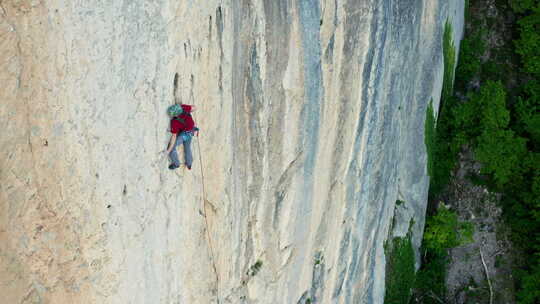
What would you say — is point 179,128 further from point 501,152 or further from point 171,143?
point 501,152

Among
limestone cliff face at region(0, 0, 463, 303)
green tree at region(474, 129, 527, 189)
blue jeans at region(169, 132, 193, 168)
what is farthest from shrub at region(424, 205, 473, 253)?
blue jeans at region(169, 132, 193, 168)

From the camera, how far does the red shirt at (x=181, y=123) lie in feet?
20.4

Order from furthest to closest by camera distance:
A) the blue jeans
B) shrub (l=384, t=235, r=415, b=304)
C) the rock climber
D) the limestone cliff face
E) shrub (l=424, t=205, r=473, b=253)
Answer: shrub (l=424, t=205, r=473, b=253) → shrub (l=384, t=235, r=415, b=304) → the blue jeans → the rock climber → the limestone cliff face

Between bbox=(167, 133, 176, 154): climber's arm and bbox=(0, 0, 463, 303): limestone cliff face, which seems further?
bbox=(167, 133, 176, 154): climber's arm

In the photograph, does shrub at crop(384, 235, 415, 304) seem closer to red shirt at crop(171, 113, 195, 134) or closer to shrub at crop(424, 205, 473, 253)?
shrub at crop(424, 205, 473, 253)

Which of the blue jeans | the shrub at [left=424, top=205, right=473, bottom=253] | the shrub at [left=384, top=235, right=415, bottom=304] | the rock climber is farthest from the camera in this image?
the shrub at [left=424, top=205, right=473, bottom=253]

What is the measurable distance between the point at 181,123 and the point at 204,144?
0.70 metres

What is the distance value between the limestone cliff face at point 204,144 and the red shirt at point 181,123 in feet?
0.49

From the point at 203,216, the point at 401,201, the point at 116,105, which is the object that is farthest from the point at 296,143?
the point at 401,201

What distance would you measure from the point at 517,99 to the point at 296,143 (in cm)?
786

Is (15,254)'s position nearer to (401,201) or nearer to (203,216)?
(203,216)

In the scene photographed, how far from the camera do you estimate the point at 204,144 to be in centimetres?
688

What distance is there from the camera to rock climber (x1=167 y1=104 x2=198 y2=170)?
621cm

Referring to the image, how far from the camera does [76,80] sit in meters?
5.20
